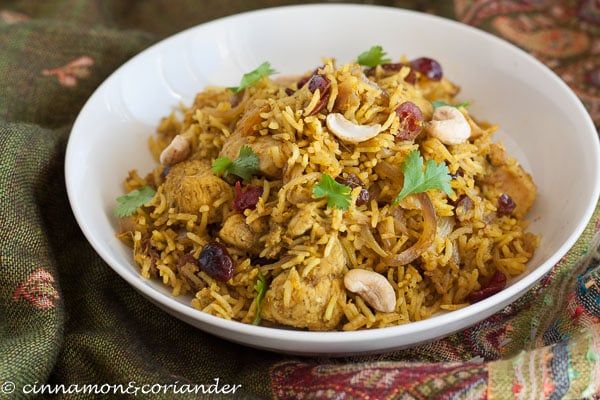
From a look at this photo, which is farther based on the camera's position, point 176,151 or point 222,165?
point 176,151

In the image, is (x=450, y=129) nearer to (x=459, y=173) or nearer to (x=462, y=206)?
(x=459, y=173)

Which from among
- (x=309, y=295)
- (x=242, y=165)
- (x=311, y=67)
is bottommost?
(x=311, y=67)

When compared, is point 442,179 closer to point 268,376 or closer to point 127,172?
point 268,376

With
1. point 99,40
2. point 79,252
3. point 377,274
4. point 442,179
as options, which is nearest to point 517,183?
point 442,179

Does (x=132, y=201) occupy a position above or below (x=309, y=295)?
below

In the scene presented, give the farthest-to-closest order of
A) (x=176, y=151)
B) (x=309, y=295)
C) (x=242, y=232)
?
(x=176, y=151), (x=242, y=232), (x=309, y=295)

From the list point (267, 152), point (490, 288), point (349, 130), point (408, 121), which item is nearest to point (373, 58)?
point (408, 121)

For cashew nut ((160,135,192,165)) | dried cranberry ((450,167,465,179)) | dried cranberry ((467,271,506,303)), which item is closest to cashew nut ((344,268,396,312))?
dried cranberry ((467,271,506,303))
